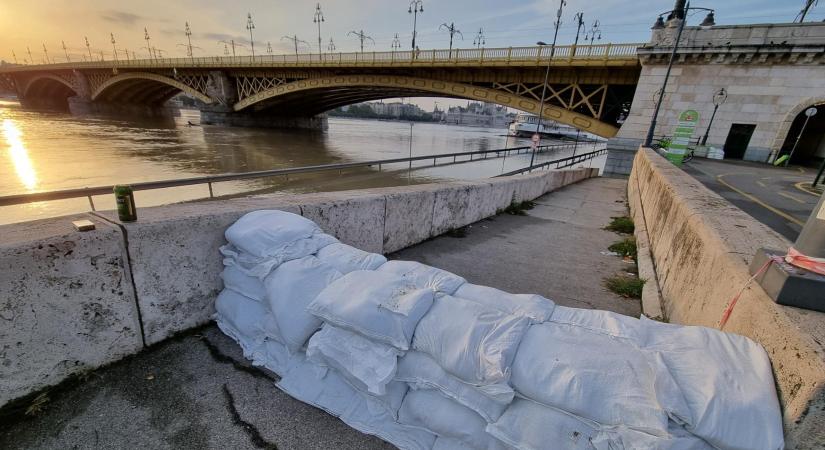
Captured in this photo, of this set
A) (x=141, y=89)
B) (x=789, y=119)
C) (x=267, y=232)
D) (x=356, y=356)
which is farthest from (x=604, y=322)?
(x=141, y=89)

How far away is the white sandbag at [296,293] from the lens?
2.23m

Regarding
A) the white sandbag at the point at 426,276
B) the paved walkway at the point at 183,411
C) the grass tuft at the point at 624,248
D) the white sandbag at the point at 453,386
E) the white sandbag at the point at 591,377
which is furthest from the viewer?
the grass tuft at the point at 624,248

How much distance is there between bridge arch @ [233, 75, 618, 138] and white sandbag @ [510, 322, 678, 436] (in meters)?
23.0

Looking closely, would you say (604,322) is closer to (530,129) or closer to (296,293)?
(296,293)

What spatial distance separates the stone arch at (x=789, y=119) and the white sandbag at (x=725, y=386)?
24785 mm

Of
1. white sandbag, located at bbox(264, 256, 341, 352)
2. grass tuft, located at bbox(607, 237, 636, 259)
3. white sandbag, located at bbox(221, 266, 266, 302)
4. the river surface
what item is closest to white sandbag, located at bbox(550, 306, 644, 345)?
white sandbag, located at bbox(264, 256, 341, 352)

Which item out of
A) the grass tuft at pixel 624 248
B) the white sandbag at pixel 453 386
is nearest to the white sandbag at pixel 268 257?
the white sandbag at pixel 453 386

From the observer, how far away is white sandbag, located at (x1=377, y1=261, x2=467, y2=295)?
2.20 meters

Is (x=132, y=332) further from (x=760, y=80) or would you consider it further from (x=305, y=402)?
(x=760, y=80)

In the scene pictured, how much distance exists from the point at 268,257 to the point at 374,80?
28.0 m

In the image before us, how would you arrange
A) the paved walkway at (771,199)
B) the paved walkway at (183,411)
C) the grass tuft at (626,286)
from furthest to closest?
the paved walkway at (771,199)
the grass tuft at (626,286)
the paved walkway at (183,411)

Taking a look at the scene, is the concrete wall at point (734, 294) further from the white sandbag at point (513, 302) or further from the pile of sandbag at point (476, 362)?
the white sandbag at point (513, 302)

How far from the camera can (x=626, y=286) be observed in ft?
13.6

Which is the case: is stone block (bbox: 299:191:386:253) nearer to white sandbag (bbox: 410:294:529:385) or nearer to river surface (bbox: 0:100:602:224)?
white sandbag (bbox: 410:294:529:385)
